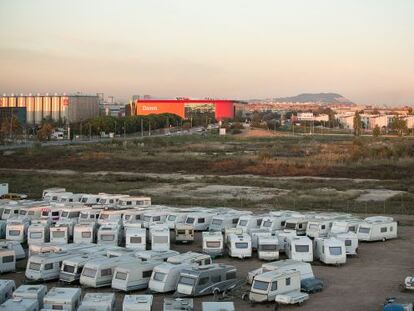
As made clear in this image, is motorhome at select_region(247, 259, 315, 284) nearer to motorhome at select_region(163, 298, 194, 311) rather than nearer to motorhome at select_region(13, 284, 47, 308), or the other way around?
motorhome at select_region(163, 298, 194, 311)

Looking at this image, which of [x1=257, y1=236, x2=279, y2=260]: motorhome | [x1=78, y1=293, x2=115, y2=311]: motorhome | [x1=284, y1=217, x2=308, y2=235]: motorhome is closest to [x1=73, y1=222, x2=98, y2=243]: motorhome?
[x1=257, y1=236, x2=279, y2=260]: motorhome

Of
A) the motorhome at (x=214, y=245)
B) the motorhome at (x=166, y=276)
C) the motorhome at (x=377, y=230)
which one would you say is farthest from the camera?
the motorhome at (x=377, y=230)

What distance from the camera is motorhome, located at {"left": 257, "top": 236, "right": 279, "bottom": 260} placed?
14.0m

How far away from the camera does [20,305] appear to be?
9336 mm

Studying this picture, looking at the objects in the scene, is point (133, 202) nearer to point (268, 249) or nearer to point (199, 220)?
point (199, 220)

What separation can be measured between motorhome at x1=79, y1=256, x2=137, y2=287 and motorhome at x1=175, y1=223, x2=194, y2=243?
13.2ft

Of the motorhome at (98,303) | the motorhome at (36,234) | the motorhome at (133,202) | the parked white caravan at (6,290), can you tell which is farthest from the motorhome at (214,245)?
the motorhome at (133,202)

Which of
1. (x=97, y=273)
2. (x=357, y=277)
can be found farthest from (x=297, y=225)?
(x=97, y=273)

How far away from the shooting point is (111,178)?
31406mm

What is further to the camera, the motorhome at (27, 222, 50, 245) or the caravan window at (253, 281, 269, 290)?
the motorhome at (27, 222, 50, 245)

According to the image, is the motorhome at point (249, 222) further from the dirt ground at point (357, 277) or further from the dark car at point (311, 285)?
the dark car at point (311, 285)

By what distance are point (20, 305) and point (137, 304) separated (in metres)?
1.74

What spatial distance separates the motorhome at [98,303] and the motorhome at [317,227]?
24.3 ft

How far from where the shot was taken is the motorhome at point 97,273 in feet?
38.7
